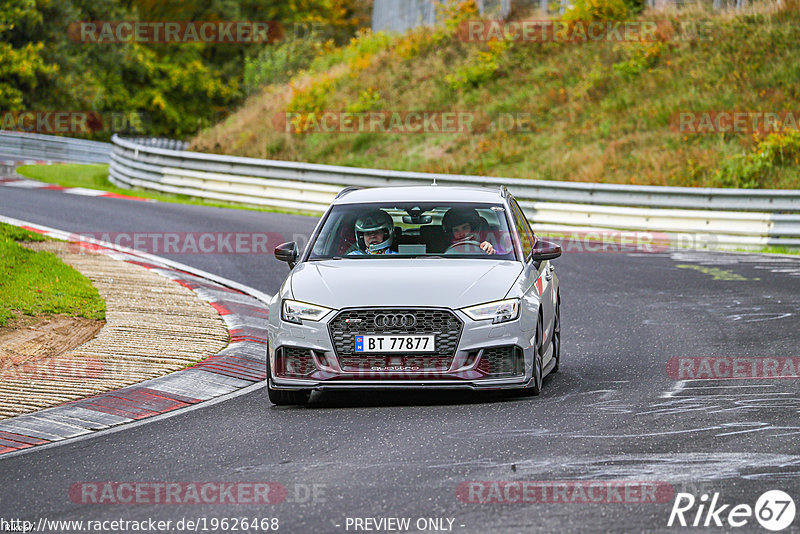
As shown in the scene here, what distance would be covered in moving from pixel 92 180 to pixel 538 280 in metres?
26.2

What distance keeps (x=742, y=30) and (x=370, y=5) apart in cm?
4579

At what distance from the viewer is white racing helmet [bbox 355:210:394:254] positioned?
9688mm

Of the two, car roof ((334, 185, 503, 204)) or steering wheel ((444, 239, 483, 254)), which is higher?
car roof ((334, 185, 503, 204))

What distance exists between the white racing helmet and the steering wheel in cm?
51

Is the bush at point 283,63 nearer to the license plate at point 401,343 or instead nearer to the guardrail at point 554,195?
the guardrail at point 554,195

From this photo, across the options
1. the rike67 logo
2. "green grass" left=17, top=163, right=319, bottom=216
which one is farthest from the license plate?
"green grass" left=17, top=163, right=319, bottom=216

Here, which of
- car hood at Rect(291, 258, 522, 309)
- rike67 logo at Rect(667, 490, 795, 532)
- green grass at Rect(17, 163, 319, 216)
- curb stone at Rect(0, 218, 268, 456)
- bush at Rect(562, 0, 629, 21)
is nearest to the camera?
rike67 logo at Rect(667, 490, 795, 532)

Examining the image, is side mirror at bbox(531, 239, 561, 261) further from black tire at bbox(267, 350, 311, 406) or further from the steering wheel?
black tire at bbox(267, 350, 311, 406)

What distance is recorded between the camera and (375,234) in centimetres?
A: 974

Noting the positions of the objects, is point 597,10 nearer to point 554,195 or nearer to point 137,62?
point 554,195

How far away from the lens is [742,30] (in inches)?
1228

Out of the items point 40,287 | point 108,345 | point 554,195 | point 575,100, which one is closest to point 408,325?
point 108,345

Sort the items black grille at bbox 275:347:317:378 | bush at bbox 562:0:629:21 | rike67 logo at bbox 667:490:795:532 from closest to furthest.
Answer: rike67 logo at bbox 667:490:795:532
black grille at bbox 275:347:317:378
bush at bbox 562:0:629:21

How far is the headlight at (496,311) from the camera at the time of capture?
8.48 meters
